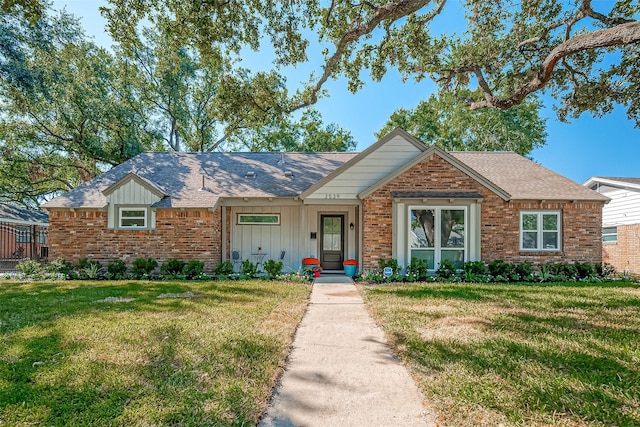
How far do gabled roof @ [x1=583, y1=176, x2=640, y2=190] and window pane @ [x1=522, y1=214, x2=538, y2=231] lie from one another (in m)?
7.07

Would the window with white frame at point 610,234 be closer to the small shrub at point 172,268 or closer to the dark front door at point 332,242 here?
the dark front door at point 332,242

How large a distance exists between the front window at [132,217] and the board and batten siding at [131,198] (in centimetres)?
23

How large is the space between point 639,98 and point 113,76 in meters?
26.9

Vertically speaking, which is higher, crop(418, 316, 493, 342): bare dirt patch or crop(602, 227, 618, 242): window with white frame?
crop(602, 227, 618, 242): window with white frame

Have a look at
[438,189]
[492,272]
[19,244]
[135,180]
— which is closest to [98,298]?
[135,180]

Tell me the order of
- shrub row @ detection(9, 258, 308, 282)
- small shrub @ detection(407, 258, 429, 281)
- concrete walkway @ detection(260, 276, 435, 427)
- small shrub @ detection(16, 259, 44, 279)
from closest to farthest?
concrete walkway @ detection(260, 276, 435, 427) → small shrub @ detection(407, 258, 429, 281) → shrub row @ detection(9, 258, 308, 282) → small shrub @ detection(16, 259, 44, 279)

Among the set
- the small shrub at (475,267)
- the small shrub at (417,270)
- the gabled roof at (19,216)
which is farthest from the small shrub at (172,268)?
the gabled roof at (19,216)

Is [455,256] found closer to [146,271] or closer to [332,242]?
[332,242]

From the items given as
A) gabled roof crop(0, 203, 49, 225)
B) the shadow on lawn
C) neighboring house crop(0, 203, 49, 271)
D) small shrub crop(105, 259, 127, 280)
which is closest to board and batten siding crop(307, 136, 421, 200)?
the shadow on lawn

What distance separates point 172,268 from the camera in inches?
440

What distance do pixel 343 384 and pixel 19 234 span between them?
23401 mm

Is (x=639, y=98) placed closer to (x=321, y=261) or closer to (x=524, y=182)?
(x=524, y=182)

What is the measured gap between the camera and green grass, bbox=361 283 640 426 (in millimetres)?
2936

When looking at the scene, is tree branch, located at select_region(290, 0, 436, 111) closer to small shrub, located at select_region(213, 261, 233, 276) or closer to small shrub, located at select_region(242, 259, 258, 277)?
small shrub, located at select_region(242, 259, 258, 277)
